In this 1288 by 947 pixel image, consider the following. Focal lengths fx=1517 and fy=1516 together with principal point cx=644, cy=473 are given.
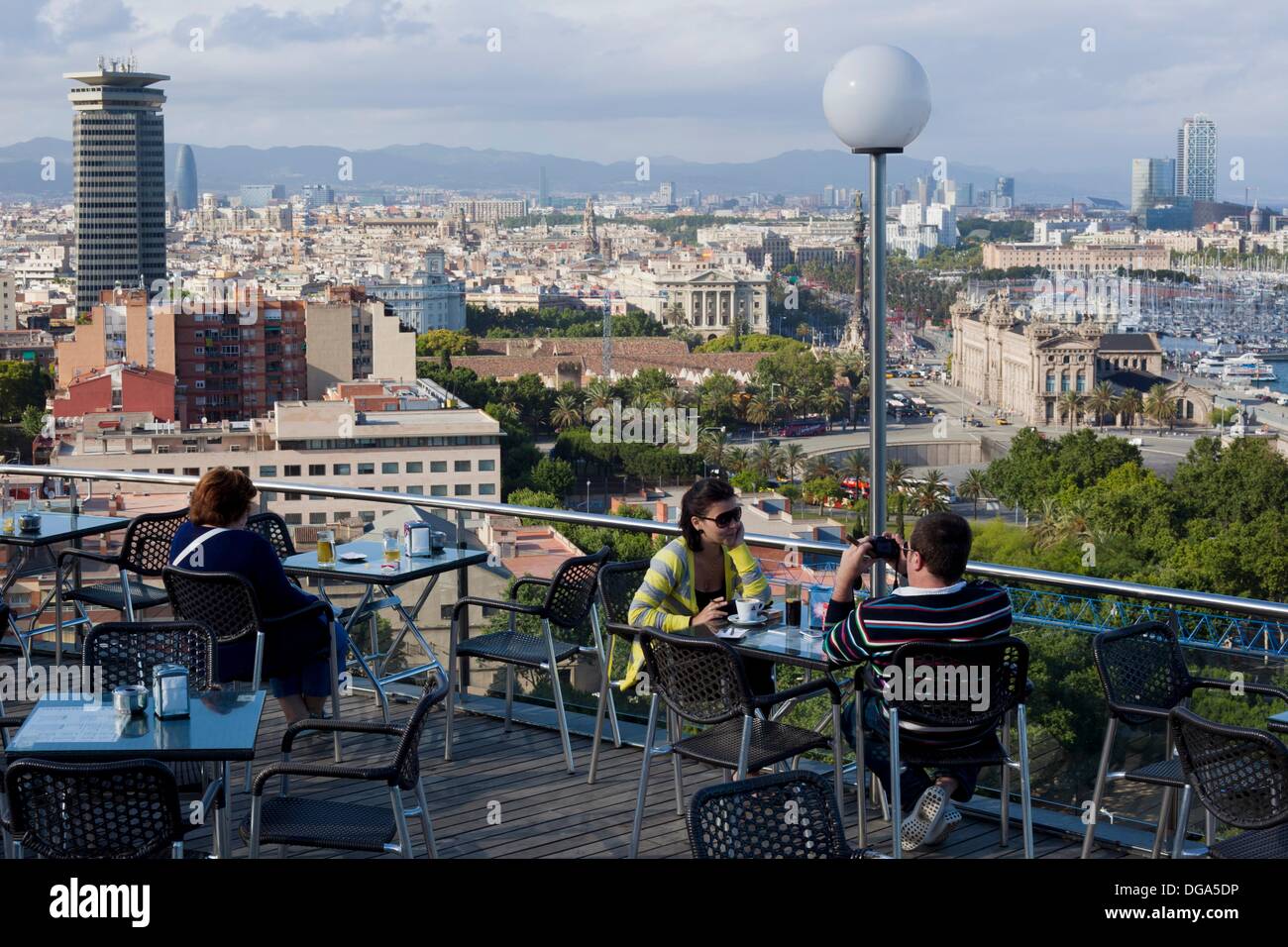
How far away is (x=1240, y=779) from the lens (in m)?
2.55

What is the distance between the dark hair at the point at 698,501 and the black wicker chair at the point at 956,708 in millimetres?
697

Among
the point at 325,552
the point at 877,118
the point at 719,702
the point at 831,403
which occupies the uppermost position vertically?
the point at 877,118

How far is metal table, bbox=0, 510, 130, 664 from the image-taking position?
502 cm

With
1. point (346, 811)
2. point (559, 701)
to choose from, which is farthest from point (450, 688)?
point (346, 811)

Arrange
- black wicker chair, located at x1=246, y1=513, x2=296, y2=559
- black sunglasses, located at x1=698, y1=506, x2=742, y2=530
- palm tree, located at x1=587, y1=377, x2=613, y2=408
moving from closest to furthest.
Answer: black sunglasses, located at x1=698, y1=506, x2=742, y2=530, black wicker chair, located at x1=246, y1=513, x2=296, y2=559, palm tree, located at x1=587, y1=377, x2=613, y2=408

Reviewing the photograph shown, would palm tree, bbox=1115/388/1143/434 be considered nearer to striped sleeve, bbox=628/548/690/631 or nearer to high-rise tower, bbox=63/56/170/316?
high-rise tower, bbox=63/56/170/316

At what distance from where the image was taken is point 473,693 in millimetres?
4758

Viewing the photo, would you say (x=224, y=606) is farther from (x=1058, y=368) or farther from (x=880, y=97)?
(x=1058, y=368)

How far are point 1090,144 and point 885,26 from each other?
60.4 m

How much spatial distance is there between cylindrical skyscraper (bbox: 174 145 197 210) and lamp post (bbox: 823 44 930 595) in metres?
165

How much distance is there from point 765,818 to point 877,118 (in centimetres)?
205

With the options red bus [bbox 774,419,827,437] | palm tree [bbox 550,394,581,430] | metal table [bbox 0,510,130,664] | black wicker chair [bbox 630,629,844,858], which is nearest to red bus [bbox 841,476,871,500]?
palm tree [bbox 550,394,581,430]

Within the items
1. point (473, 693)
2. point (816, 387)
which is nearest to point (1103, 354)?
point (816, 387)

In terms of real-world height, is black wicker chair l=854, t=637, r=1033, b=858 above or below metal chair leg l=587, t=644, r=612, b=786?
above
